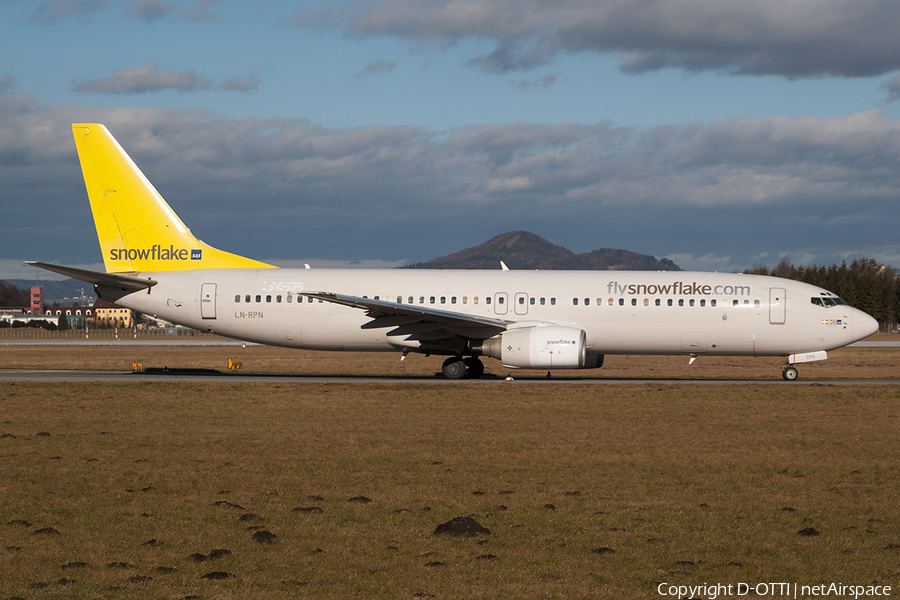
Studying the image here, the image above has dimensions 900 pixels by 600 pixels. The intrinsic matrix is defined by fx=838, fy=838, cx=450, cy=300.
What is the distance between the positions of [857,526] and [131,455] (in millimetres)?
10419

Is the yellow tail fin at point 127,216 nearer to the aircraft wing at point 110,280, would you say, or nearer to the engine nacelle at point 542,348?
the aircraft wing at point 110,280

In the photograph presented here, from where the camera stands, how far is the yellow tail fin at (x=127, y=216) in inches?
1236

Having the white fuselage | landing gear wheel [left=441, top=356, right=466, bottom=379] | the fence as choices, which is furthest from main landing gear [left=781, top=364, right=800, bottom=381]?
the fence

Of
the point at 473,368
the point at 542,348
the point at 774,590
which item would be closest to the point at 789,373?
the point at 542,348

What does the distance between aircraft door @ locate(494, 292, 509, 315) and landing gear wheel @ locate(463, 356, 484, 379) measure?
2.18m

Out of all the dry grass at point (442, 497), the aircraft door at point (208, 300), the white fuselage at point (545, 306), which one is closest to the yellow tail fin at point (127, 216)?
the white fuselage at point (545, 306)

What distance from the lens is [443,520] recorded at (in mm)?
9320

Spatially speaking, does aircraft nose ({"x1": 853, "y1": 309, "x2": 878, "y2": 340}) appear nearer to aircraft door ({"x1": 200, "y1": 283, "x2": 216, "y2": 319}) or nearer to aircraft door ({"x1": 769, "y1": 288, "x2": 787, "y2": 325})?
aircraft door ({"x1": 769, "y1": 288, "x2": 787, "y2": 325})

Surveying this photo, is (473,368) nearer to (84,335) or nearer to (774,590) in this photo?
(774,590)

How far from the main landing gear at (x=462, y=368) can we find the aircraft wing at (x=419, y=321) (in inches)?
53.3

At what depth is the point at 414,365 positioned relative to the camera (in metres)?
40.6

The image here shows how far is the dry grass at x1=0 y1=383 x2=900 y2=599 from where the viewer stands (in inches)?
293

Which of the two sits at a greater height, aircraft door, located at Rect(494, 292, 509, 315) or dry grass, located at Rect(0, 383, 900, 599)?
aircraft door, located at Rect(494, 292, 509, 315)

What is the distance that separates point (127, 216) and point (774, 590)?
29285mm
